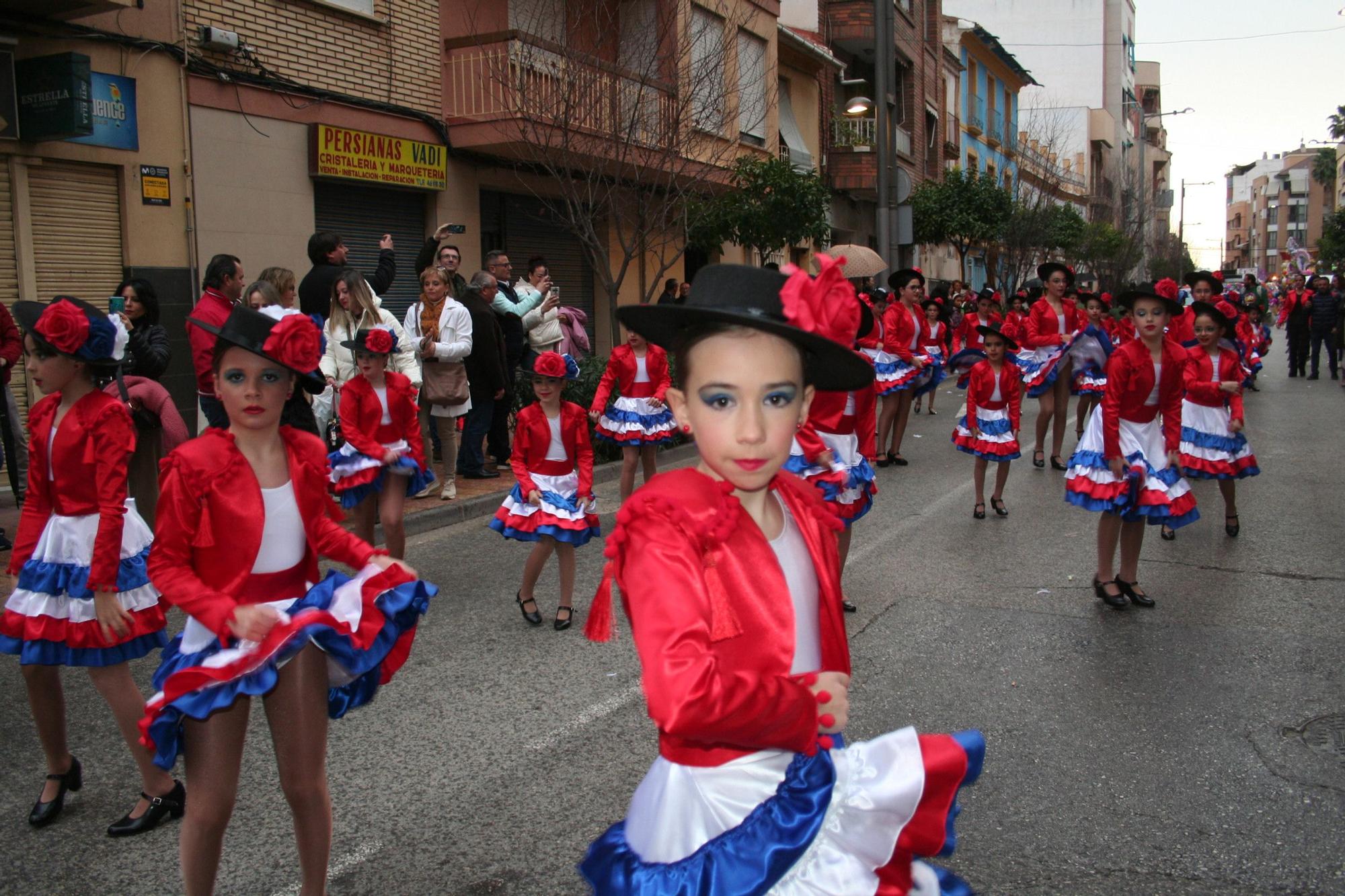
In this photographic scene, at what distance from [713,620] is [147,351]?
642 centimetres

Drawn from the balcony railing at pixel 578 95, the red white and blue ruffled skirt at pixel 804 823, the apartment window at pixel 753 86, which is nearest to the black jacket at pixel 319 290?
the balcony railing at pixel 578 95

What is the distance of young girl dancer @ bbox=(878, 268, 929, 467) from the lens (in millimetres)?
12422

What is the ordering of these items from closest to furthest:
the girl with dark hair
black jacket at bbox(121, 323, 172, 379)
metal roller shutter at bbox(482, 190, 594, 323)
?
1. the girl with dark hair
2. black jacket at bbox(121, 323, 172, 379)
3. metal roller shutter at bbox(482, 190, 594, 323)

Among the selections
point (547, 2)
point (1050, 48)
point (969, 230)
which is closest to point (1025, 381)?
point (547, 2)

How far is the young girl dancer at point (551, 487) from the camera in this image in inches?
255

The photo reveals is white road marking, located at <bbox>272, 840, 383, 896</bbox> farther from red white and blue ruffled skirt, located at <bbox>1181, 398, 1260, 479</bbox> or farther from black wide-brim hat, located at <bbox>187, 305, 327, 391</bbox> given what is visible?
red white and blue ruffled skirt, located at <bbox>1181, 398, 1260, 479</bbox>

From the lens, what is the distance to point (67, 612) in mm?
4051

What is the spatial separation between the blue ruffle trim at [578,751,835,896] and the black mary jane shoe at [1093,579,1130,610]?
5091 mm

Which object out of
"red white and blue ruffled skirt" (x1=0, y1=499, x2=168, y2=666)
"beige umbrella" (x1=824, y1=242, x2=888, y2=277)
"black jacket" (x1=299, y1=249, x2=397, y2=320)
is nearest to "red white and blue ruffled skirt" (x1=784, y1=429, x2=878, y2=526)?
"red white and blue ruffled skirt" (x1=0, y1=499, x2=168, y2=666)

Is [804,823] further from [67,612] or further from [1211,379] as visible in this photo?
[1211,379]

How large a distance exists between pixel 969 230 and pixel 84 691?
27204 mm

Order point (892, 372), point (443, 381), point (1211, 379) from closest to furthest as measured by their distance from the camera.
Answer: point (1211, 379), point (443, 381), point (892, 372)

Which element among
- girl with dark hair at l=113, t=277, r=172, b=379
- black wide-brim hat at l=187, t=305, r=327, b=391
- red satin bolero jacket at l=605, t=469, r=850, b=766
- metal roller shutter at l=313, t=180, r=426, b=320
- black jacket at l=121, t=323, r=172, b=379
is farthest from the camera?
metal roller shutter at l=313, t=180, r=426, b=320

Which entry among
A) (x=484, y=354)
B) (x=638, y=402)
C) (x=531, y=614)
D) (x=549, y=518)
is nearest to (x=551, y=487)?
(x=549, y=518)
